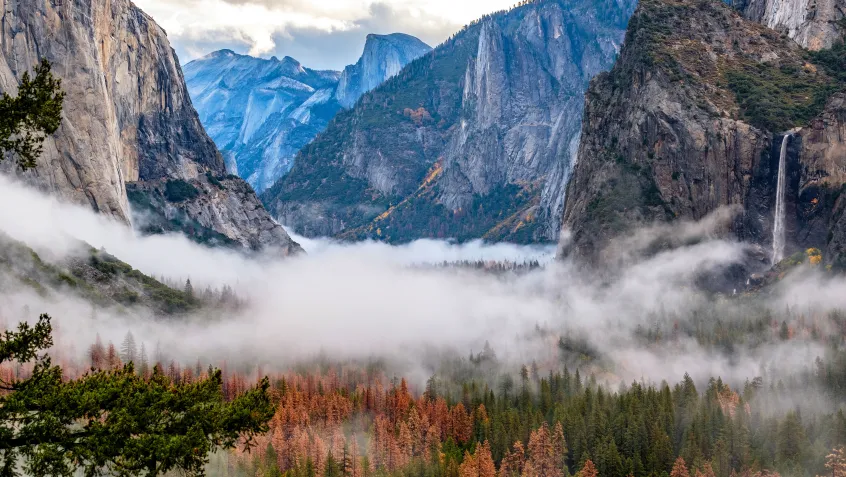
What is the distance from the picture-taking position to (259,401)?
106 feet

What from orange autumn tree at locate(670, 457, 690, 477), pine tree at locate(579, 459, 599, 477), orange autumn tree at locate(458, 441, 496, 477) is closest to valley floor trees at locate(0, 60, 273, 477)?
orange autumn tree at locate(458, 441, 496, 477)

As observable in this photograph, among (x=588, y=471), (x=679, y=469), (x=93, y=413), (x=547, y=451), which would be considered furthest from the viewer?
(x=547, y=451)

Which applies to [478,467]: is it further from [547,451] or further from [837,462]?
[837,462]

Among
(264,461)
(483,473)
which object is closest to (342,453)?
(264,461)

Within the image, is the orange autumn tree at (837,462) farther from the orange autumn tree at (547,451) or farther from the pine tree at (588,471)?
the orange autumn tree at (547,451)

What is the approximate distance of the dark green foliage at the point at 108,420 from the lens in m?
28.5

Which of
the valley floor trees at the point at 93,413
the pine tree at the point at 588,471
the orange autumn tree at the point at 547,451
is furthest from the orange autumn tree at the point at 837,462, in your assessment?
the valley floor trees at the point at 93,413

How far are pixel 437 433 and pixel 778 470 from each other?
67.8 m

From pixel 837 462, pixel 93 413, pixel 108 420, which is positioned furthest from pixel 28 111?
pixel 837 462

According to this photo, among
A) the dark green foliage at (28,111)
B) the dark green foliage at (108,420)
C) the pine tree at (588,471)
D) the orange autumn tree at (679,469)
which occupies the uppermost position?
the dark green foliage at (28,111)

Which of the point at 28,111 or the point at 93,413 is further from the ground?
the point at 28,111

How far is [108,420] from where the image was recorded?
2952cm

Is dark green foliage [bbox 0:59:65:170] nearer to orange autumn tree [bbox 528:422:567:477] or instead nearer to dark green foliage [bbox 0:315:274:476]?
dark green foliage [bbox 0:315:274:476]

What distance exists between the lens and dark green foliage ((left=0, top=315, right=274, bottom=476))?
28500 millimetres
